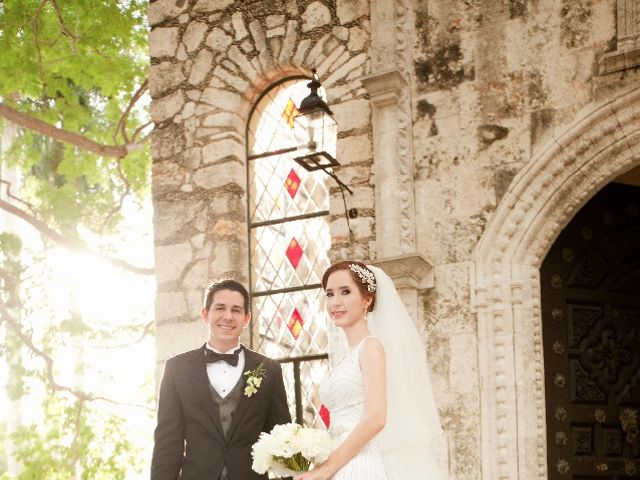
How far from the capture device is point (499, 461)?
6.07 meters

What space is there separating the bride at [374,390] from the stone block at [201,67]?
150 inches

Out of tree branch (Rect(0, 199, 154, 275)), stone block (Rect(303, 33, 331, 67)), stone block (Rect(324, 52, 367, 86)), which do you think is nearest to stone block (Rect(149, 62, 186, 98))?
stone block (Rect(303, 33, 331, 67))

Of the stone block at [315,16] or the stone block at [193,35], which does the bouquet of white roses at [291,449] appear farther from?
the stone block at [193,35]

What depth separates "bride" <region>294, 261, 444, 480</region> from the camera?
161 inches

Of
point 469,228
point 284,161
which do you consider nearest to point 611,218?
point 469,228

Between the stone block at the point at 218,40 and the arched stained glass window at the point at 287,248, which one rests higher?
the stone block at the point at 218,40

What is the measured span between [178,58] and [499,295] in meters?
3.43


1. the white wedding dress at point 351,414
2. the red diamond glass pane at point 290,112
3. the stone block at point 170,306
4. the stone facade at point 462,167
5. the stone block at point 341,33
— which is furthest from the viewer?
the red diamond glass pane at point 290,112

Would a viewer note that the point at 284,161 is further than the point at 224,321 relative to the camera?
Yes

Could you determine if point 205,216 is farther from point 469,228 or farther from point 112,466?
point 112,466

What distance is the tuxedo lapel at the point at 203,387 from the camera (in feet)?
14.9

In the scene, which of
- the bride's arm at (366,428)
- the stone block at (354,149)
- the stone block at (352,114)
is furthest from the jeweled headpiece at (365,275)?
the stone block at (352,114)

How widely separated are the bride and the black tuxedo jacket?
42 cm

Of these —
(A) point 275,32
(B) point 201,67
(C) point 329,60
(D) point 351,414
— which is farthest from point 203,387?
(B) point 201,67
